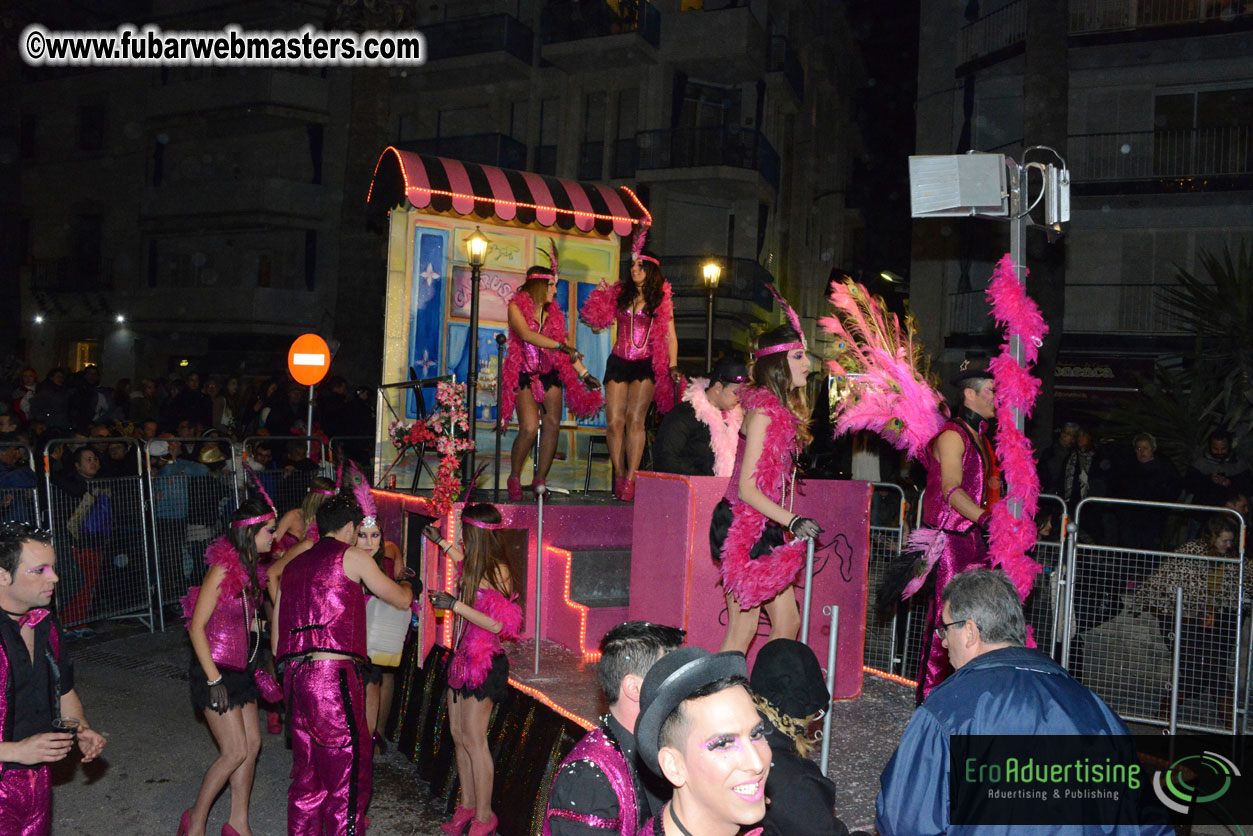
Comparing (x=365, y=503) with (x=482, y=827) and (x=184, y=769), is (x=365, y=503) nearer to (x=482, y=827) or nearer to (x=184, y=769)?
(x=482, y=827)

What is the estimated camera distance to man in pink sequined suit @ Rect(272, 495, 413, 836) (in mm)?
4520

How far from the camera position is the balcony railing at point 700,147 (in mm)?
23562

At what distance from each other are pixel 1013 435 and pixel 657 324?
3.50 metres

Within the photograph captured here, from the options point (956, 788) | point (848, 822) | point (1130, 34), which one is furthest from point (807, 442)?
point (1130, 34)

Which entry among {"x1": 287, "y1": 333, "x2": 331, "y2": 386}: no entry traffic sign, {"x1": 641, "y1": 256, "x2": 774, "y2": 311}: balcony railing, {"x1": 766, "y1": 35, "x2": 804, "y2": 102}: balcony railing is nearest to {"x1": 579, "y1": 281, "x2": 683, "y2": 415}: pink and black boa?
{"x1": 287, "y1": 333, "x2": 331, "y2": 386}: no entry traffic sign

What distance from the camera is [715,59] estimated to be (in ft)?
76.6

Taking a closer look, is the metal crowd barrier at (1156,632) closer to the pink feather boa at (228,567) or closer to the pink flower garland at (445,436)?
the pink flower garland at (445,436)

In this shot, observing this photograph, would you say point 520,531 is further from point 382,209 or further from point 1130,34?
point 1130,34

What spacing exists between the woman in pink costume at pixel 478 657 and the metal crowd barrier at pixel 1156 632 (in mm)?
3740

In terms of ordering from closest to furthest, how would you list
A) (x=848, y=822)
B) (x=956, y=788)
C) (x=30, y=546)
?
1. (x=956, y=788)
2. (x=30, y=546)
3. (x=848, y=822)

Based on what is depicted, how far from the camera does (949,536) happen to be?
4863 mm

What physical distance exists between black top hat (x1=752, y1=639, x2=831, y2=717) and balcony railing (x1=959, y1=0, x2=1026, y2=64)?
1780 centimetres

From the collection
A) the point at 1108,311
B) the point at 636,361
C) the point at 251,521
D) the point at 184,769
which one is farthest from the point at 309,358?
the point at 1108,311

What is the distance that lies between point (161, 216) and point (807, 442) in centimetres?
2797
